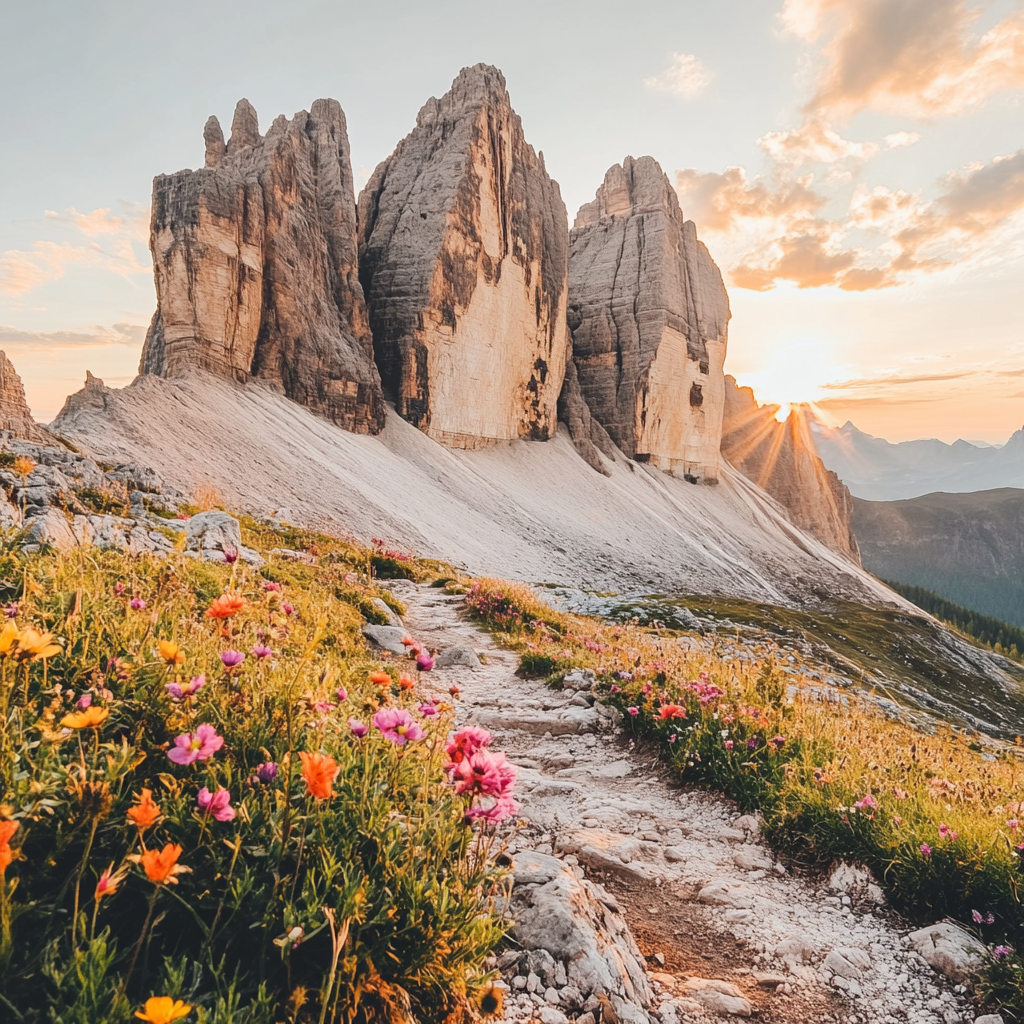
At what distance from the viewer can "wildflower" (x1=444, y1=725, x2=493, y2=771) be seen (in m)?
2.39

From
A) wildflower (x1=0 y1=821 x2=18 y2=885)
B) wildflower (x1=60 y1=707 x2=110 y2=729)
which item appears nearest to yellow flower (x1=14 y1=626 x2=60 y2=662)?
wildflower (x1=60 y1=707 x2=110 y2=729)

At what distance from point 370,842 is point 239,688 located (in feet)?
3.92

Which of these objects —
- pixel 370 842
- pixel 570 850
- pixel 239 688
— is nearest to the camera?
pixel 370 842

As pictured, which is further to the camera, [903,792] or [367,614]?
[367,614]

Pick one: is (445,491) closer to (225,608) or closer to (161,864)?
(225,608)

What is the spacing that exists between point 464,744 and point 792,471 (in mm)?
124914

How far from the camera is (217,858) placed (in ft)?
6.88

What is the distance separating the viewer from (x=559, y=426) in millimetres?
71375

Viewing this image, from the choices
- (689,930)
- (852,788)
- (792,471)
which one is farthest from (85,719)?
(792,471)

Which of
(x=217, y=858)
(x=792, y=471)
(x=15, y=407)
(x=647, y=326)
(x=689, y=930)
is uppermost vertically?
(x=647, y=326)

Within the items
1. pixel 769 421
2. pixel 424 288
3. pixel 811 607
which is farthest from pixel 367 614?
pixel 769 421

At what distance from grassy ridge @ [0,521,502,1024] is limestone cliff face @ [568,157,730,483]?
74.7 m

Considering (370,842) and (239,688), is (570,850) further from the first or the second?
(239,688)

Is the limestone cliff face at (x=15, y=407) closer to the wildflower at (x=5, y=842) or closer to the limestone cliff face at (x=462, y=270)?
the wildflower at (x=5, y=842)
